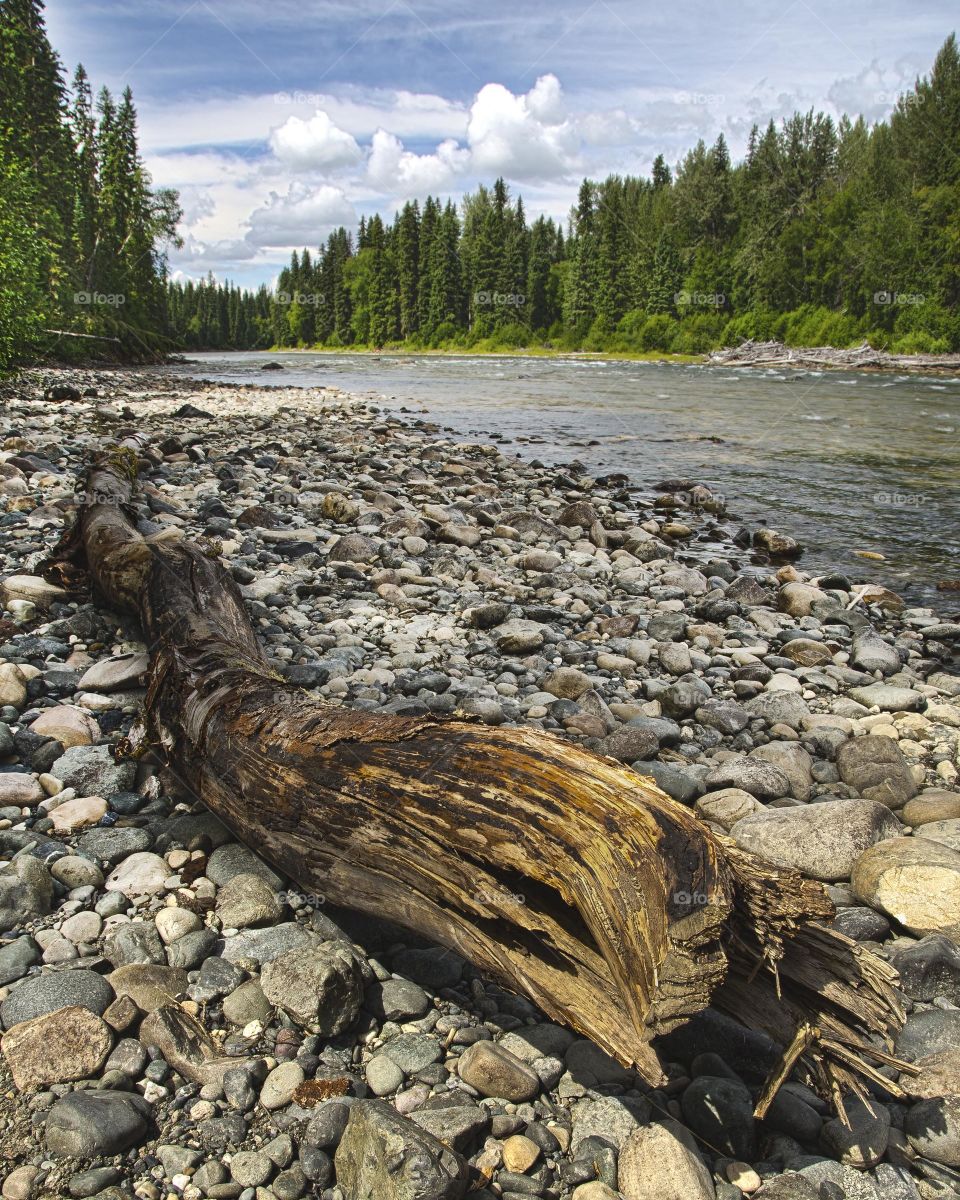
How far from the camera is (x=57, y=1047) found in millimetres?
1922

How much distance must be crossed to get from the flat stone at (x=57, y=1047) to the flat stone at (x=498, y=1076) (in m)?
0.92

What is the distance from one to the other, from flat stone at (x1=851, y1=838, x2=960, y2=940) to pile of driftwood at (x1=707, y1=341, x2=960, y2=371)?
4716 centimetres

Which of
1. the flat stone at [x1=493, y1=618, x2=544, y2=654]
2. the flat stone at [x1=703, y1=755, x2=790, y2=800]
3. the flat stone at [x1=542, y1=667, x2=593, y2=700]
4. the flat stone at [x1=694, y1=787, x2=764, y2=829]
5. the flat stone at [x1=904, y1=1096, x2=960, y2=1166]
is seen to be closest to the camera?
the flat stone at [x1=904, y1=1096, x2=960, y2=1166]

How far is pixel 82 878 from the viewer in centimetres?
257

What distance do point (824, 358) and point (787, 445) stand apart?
3671 centimetres

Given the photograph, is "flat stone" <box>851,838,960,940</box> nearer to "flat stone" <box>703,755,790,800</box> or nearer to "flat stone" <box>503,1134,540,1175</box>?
"flat stone" <box>703,755,790,800</box>

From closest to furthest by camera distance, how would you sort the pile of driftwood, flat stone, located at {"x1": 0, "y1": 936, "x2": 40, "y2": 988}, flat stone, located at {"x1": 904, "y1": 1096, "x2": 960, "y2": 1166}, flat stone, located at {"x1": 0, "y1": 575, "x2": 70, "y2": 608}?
flat stone, located at {"x1": 904, "y1": 1096, "x2": 960, "y2": 1166} < flat stone, located at {"x1": 0, "y1": 936, "x2": 40, "y2": 988} < flat stone, located at {"x1": 0, "y1": 575, "x2": 70, "y2": 608} < the pile of driftwood

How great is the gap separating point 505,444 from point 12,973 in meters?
14.5

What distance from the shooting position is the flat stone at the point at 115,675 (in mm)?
3824

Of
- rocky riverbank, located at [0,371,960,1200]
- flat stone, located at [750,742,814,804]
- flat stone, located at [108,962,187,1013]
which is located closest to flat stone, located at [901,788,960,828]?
rocky riverbank, located at [0,371,960,1200]

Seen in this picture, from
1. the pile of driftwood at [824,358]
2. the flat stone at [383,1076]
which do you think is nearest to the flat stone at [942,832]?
the flat stone at [383,1076]

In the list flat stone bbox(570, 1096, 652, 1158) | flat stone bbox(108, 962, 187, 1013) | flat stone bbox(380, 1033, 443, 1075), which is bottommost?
flat stone bbox(570, 1096, 652, 1158)

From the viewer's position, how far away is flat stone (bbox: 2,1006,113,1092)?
186 cm

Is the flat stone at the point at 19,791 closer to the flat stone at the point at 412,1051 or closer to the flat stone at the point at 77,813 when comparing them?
the flat stone at the point at 77,813
